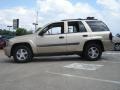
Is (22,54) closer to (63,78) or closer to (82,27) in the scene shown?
(82,27)

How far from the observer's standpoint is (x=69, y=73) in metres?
9.55

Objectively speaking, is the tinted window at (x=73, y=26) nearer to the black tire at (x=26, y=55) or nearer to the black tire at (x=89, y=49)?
the black tire at (x=89, y=49)

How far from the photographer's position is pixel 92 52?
42.9 feet

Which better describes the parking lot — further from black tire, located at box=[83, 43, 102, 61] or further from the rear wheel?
the rear wheel

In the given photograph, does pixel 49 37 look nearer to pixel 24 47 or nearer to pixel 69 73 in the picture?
pixel 24 47

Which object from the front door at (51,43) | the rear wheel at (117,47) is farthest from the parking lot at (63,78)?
the rear wheel at (117,47)

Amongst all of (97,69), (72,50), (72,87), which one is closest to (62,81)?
(72,87)

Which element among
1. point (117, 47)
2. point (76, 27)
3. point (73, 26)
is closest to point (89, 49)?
point (76, 27)

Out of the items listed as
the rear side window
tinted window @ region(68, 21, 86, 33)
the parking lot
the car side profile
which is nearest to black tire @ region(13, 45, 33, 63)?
the car side profile

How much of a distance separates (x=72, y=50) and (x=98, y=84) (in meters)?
5.25

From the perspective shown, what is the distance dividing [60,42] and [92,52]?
1.52 m

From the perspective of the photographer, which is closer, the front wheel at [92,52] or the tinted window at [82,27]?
the front wheel at [92,52]

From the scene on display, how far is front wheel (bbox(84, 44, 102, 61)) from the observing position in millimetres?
12977

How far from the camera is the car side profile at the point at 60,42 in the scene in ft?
41.8
